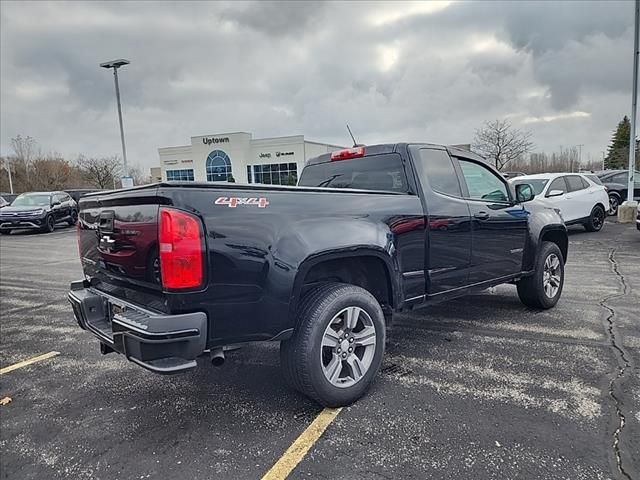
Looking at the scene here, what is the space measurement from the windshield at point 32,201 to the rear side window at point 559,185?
18111mm

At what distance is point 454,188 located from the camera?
406 centimetres

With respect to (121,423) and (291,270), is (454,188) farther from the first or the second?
(121,423)

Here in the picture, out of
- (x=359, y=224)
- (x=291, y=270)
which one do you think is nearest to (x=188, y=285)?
(x=291, y=270)

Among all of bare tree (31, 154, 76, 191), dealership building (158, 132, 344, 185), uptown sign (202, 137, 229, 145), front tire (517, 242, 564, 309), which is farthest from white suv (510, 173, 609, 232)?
bare tree (31, 154, 76, 191)

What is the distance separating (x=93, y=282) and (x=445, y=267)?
9.33 ft

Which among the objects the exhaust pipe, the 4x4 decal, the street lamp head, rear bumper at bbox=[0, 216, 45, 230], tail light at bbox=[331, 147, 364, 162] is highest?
the street lamp head

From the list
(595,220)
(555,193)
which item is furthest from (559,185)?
(595,220)

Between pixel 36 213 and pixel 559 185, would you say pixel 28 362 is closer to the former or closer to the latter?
pixel 559 185

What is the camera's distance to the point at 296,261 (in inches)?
106

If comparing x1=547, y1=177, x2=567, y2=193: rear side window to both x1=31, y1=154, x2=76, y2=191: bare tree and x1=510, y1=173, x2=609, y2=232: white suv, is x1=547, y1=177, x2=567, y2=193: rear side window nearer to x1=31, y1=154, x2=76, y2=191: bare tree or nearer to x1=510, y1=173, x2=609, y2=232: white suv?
x1=510, y1=173, x2=609, y2=232: white suv

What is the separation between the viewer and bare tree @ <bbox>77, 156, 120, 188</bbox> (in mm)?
57188

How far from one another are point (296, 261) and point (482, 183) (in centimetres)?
265

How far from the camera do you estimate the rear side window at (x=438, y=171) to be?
3807mm

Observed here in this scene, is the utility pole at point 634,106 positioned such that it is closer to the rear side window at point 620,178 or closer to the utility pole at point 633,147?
the utility pole at point 633,147
